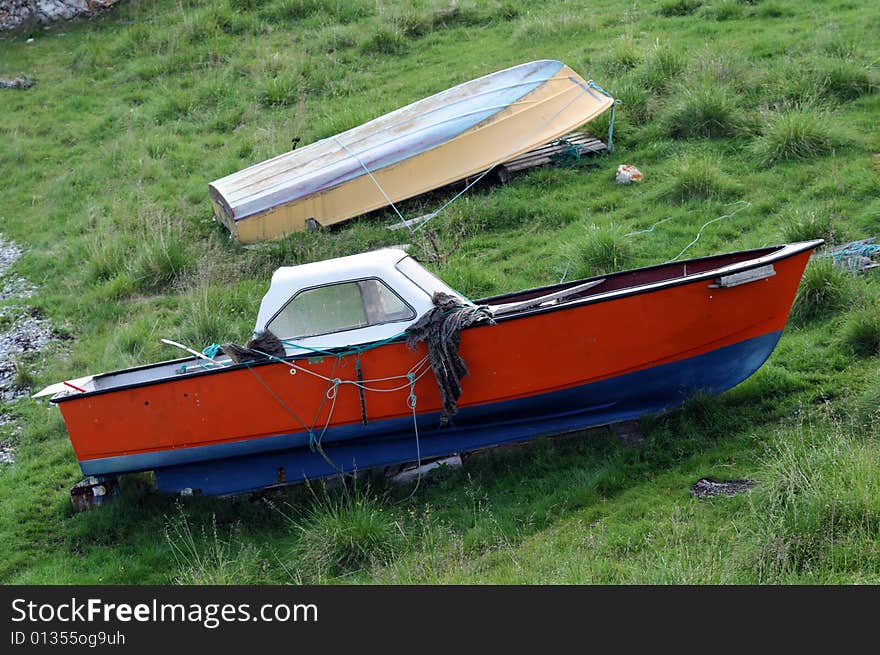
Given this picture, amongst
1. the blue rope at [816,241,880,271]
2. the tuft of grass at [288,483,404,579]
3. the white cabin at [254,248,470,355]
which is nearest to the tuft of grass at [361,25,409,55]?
the blue rope at [816,241,880,271]

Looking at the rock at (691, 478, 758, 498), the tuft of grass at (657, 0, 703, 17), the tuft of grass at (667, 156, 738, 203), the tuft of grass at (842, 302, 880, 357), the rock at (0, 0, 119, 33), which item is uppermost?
the rock at (0, 0, 119, 33)

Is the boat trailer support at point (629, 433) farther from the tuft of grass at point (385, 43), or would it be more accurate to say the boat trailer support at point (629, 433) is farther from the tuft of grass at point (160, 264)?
the tuft of grass at point (385, 43)

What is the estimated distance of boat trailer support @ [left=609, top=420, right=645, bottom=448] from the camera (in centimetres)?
826

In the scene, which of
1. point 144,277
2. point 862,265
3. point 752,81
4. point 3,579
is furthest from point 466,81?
point 3,579

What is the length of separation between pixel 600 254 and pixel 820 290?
247 cm

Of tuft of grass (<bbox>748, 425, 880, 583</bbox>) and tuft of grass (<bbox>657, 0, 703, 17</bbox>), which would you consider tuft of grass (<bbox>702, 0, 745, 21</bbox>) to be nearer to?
tuft of grass (<bbox>657, 0, 703, 17</bbox>)

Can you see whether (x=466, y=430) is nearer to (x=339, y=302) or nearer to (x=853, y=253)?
(x=339, y=302)

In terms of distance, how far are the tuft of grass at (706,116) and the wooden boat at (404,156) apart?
97 cm

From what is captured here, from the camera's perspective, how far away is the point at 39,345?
12266mm

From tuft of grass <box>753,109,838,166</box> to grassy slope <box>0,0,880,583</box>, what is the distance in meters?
0.03

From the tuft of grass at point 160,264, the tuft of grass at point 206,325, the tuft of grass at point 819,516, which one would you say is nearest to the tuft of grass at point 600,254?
the tuft of grass at point 206,325

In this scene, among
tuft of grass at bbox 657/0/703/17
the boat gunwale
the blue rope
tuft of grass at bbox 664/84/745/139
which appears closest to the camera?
the boat gunwale

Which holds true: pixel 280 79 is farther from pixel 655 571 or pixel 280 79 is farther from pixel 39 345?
pixel 655 571

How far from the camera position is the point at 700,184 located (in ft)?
39.7
